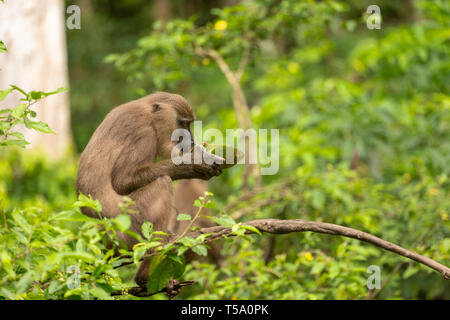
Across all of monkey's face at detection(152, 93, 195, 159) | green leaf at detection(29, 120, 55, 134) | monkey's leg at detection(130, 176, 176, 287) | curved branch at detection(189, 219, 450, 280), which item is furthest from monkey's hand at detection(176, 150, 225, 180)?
green leaf at detection(29, 120, 55, 134)

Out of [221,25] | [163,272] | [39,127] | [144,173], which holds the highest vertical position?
[221,25]

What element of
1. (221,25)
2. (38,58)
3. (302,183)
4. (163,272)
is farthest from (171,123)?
(38,58)

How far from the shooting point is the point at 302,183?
5.34 metres

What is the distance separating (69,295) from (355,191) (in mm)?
3643

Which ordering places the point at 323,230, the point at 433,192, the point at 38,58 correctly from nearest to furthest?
1. the point at 323,230
2. the point at 433,192
3. the point at 38,58

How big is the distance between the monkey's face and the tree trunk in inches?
163

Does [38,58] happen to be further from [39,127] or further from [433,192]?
[39,127]

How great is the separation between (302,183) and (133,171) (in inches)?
86.0

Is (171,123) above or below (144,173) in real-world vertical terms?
above

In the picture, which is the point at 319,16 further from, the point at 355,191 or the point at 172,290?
the point at 172,290

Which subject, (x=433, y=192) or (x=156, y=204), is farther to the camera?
(x=433, y=192)

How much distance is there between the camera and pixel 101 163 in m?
3.46

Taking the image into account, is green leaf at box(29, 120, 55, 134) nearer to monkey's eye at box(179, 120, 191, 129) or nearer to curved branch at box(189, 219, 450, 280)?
curved branch at box(189, 219, 450, 280)

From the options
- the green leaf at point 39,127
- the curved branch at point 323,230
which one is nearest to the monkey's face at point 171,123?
the curved branch at point 323,230
